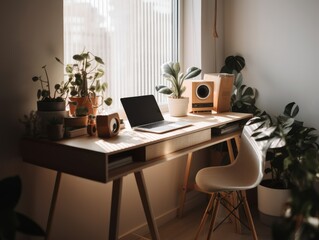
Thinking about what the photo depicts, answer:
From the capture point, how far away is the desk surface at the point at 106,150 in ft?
5.27

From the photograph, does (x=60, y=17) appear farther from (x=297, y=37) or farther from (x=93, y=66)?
(x=297, y=37)

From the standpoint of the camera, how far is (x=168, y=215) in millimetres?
2918

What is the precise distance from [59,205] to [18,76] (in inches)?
29.1

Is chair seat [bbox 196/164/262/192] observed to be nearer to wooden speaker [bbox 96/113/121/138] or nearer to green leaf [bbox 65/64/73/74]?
wooden speaker [bbox 96/113/121/138]

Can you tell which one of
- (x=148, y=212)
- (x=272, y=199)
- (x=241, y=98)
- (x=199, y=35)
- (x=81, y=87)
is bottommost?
(x=272, y=199)

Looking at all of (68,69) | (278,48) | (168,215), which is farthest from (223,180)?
(278,48)

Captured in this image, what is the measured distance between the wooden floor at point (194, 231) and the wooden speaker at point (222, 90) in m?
0.87

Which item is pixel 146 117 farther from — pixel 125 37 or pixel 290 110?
pixel 290 110

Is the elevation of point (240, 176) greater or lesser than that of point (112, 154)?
lesser

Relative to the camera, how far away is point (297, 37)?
112 inches

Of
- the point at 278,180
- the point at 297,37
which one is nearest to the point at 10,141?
the point at 278,180

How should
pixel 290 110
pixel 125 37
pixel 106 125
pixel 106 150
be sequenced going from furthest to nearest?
1. pixel 290 110
2. pixel 125 37
3. pixel 106 125
4. pixel 106 150

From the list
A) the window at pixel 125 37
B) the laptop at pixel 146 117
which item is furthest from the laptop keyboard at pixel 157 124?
the window at pixel 125 37

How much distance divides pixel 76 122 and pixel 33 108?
0.77ft
